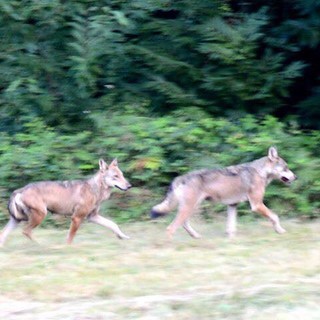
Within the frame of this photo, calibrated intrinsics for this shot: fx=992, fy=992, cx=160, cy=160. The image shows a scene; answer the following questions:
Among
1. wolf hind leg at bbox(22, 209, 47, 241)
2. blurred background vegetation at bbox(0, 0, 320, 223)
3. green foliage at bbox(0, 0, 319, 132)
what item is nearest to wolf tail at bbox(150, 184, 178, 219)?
wolf hind leg at bbox(22, 209, 47, 241)

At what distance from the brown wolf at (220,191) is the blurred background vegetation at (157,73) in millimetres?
2981

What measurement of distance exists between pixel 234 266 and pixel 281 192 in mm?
4629

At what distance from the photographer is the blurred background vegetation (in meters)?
18.0

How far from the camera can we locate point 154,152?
17.1m

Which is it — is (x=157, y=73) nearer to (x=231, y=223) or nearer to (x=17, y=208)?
(x=231, y=223)

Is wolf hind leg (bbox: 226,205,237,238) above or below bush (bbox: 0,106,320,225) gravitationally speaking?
above

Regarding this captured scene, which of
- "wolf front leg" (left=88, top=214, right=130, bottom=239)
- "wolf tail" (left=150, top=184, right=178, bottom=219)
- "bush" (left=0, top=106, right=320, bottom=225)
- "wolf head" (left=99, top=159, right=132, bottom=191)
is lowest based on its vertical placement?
"bush" (left=0, top=106, right=320, bottom=225)

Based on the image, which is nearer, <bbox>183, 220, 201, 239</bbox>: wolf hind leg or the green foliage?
<bbox>183, 220, 201, 239</bbox>: wolf hind leg

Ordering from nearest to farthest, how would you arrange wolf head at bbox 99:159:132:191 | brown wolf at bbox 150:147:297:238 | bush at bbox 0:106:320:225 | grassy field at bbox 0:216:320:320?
grassy field at bbox 0:216:320:320 → brown wolf at bbox 150:147:297:238 → wolf head at bbox 99:159:132:191 → bush at bbox 0:106:320:225

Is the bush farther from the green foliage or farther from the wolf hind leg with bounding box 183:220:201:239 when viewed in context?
the wolf hind leg with bounding box 183:220:201:239

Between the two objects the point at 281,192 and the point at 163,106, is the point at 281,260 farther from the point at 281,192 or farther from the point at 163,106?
the point at 163,106

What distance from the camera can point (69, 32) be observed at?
63.4 feet

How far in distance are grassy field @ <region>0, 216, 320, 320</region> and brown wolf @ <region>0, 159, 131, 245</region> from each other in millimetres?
293

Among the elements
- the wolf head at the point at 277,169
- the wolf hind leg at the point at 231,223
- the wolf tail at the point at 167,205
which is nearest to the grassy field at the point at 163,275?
the wolf hind leg at the point at 231,223
